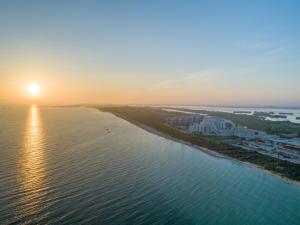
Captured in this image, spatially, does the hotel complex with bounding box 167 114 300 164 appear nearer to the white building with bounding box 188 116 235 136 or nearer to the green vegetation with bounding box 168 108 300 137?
the white building with bounding box 188 116 235 136

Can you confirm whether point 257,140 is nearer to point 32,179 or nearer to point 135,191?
point 135,191

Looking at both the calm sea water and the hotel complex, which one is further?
the hotel complex

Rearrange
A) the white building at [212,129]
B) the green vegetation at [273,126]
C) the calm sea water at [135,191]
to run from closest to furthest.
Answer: the calm sea water at [135,191] < the white building at [212,129] < the green vegetation at [273,126]

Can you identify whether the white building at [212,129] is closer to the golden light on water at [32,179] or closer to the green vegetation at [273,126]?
the green vegetation at [273,126]

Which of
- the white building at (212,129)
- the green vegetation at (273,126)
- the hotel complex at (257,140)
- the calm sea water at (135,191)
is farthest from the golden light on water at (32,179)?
the green vegetation at (273,126)

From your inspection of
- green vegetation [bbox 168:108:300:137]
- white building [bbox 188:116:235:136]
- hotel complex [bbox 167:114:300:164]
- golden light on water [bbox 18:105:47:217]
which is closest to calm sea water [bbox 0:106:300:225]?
golden light on water [bbox 18:105:47:217]

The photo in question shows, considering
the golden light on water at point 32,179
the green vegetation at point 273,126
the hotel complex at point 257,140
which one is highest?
the golden light on water at point 32,179

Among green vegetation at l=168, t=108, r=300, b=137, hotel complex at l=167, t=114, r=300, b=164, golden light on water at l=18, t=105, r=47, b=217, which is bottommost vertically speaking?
green vegetation at l=168, t=108, r=300, b=137

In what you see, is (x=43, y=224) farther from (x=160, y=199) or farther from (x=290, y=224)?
(x=290, y=224)

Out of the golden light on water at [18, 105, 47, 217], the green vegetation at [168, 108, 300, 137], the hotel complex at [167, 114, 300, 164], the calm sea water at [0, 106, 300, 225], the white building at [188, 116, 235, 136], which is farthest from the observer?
the green vegetation at [168, 108, 300, 137]
